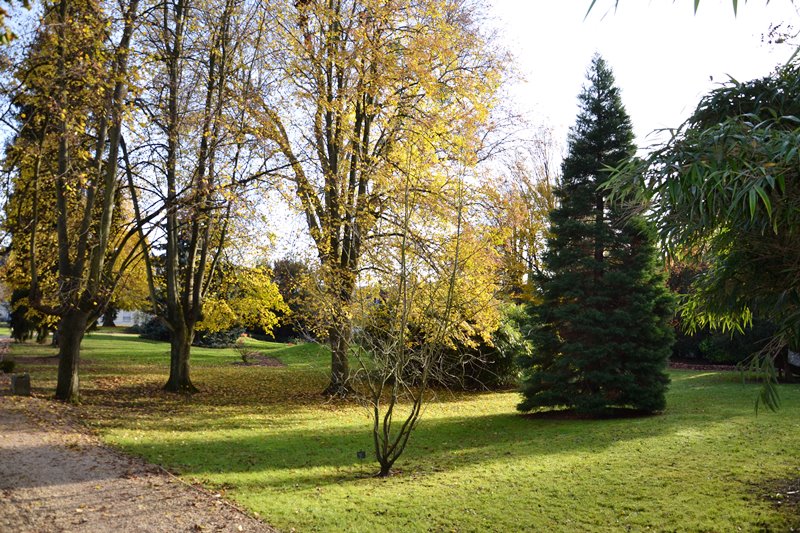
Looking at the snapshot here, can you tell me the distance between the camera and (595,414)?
1273 cm

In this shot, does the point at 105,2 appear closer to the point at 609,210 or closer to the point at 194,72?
the point at 194,72

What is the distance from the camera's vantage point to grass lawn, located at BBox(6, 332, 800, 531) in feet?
19.7

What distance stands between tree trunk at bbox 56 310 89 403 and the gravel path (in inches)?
150

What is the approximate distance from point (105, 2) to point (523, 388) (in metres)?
12.0

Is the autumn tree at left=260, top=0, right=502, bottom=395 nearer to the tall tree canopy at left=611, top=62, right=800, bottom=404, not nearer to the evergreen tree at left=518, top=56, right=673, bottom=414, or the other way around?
the evergreen tree at left=518, top=56, right=673, bottom=414

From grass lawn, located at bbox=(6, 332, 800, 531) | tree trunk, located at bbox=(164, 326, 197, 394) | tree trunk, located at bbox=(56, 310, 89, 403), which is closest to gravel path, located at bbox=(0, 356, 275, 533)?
grass lawn, located at bbox=(6, 332, 800, 531)

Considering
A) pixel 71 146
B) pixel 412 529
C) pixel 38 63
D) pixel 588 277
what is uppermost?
pixel 38 63

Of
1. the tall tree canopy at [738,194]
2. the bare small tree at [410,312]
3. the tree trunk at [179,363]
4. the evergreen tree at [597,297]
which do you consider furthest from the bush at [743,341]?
the tree trunk at [179,363]

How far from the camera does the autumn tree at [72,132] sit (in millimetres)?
11008

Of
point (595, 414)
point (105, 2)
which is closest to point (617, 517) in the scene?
point (595, 414)

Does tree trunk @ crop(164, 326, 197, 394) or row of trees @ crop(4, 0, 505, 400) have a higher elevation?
row of trees @ crop(4, 0, 505, 400)

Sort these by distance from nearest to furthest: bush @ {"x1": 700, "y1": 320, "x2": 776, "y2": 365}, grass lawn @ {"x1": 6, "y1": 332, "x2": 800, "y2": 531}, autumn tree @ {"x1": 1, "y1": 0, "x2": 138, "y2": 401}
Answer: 1. grass lawn @ {"x1": 6, "y1": 332, "x2": 800, "y2": 531}
2. autumn tree @ {"x1": 1, "y1": 0, "x2": 138, "y2": 401}
3. bush @ {"x1": 700, "y1": 320, "x2": 776, "y2": 365}

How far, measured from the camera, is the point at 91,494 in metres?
6.23

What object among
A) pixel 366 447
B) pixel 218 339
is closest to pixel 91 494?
pixel 366 447
